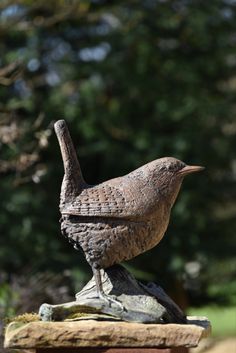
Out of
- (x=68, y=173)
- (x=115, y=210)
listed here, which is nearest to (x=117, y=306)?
(x=115, y=210)

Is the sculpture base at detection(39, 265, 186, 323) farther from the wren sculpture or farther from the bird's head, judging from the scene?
the bird's head

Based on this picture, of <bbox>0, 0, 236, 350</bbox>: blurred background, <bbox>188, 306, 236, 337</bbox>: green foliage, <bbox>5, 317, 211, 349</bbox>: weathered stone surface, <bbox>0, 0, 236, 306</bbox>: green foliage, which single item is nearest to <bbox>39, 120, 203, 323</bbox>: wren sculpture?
<bbox>5, 317, 211, 349</bbox>: weathered stone surface

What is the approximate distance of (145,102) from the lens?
1402cm

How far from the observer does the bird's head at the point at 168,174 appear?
5.32 metres

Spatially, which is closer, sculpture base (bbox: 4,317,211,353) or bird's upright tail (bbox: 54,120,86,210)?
sculpture base (bbox: 4,317,211,353)

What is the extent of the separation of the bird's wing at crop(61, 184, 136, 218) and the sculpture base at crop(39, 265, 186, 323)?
37cm

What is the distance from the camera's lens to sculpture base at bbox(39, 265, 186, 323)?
504 centimetres

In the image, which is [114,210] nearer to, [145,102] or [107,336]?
[107,336]

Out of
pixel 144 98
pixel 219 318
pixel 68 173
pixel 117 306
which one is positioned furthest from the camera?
pixel 219 318

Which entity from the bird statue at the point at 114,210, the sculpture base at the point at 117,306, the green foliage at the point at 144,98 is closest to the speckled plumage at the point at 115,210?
the bird statue at the point at 114,210

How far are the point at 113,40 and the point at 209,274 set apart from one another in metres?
4.21

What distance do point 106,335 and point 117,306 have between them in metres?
0.20

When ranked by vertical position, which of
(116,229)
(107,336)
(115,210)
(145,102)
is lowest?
(145,102)

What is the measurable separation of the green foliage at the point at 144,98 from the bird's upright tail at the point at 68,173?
7.52m
